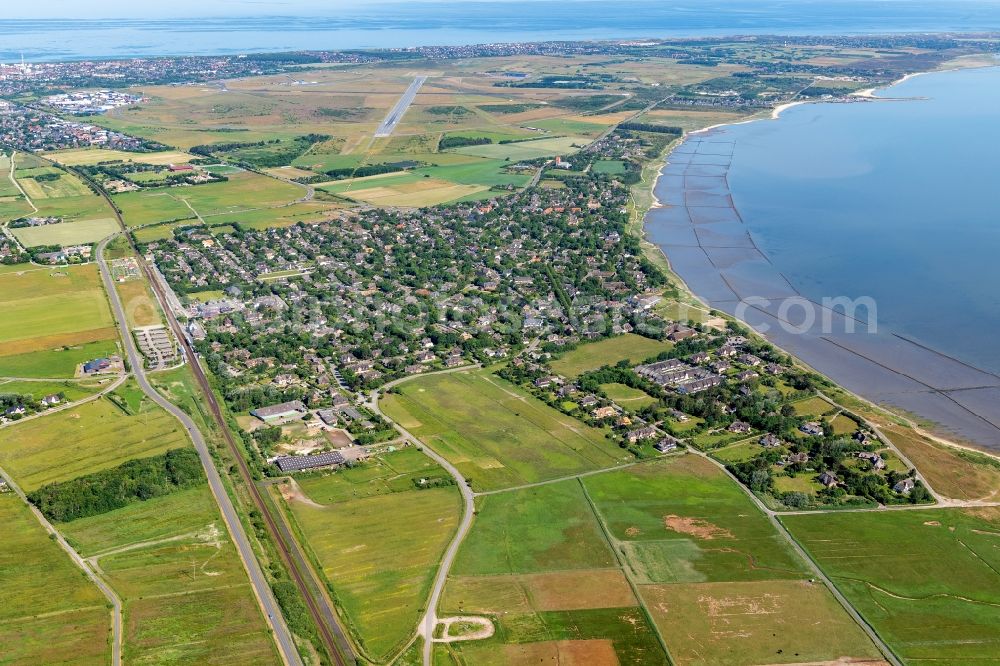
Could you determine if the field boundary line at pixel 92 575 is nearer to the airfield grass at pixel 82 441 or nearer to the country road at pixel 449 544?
the airfield grass at pixel 82 441

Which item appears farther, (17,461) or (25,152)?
(25,152)

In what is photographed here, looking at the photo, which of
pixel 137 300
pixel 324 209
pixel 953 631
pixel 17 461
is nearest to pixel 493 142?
pixel 324 209

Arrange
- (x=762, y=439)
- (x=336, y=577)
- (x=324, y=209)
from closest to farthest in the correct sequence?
(x=336, y=577) < (x=762, y=439) < (x=324, y=209)

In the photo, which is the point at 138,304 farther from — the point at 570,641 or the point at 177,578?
the point at 570,641

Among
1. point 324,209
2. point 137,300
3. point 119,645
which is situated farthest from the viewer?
point 324,209

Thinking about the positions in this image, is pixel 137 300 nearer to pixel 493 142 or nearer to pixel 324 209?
pixel 324 209

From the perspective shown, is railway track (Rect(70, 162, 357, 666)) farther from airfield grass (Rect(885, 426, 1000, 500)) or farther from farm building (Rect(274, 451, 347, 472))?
airfield grass (Rect(885, 426, 1000, 500))

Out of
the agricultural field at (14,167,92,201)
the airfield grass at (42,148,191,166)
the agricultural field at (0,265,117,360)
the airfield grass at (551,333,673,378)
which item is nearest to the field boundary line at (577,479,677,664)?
the airfield grass at (551,333,673,378)
